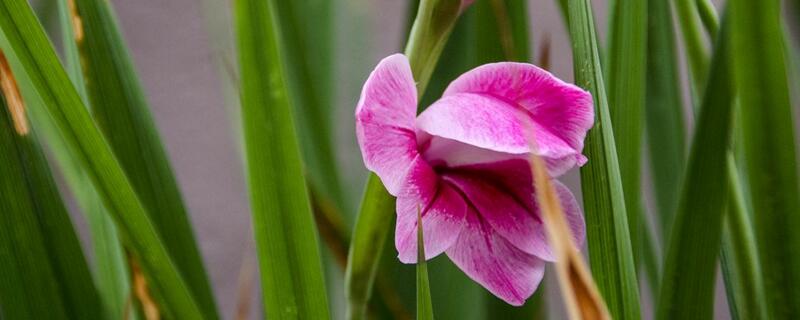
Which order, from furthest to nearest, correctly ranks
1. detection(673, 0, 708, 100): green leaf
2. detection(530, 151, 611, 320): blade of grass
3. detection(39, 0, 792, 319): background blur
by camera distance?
detection(39, 0, 792, 319): background blur < detection(673, 0, 708, 100): green leaf < detection(530, 151, 611, 320): blade of grass

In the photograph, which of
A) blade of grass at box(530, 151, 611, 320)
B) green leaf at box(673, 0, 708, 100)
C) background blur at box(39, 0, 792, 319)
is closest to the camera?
blade of grass at box(530, 151, 611, 320)

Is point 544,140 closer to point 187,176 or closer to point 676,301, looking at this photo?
point 676,301

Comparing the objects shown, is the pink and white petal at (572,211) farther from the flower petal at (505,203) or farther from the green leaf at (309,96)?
the green leaf at (309,96)

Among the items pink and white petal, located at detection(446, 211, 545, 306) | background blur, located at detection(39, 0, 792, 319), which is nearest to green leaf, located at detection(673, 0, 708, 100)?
pink and white petal, located at detection(446, 211, 545, 306)

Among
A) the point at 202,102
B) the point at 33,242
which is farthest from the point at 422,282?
the point at 202,102

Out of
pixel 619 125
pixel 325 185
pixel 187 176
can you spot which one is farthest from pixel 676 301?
pixel 187 176

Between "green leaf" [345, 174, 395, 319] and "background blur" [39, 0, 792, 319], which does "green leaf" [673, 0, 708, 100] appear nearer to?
"green leaf" [345, 174, 395, 319]

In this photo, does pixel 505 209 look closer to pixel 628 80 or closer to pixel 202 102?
pixel 628 80
